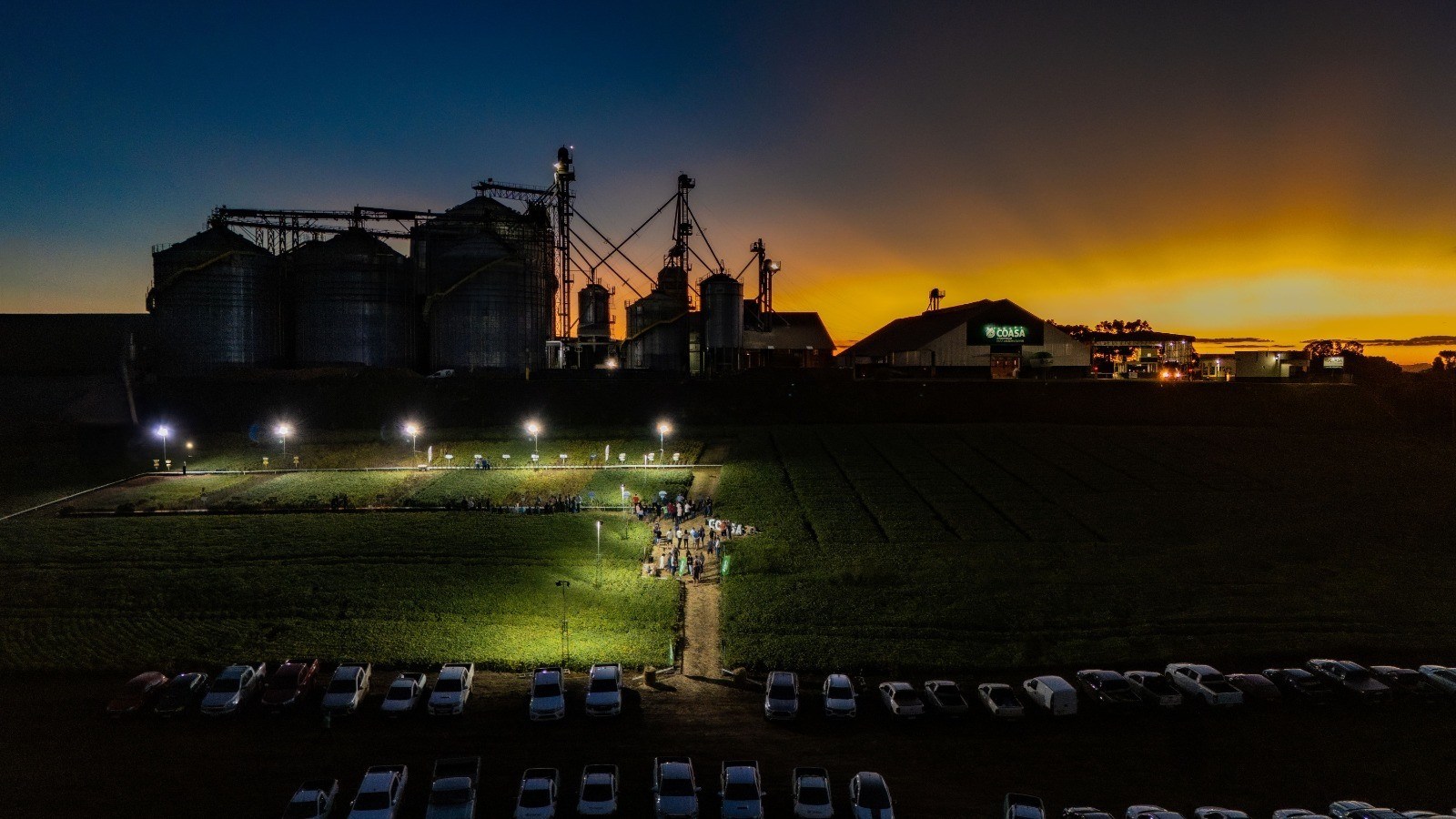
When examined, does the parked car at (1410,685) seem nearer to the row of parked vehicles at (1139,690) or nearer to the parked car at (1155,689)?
the row of parked vehicles at (1139,690)

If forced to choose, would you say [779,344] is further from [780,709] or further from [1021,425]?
[780,709]

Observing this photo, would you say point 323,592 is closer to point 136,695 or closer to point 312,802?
point 136,695

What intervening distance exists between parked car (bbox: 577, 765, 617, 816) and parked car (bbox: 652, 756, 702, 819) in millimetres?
760

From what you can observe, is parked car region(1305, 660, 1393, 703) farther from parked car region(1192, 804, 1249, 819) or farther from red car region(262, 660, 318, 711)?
red car region(262, 660, 318, 711)

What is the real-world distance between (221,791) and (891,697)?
13.2 m

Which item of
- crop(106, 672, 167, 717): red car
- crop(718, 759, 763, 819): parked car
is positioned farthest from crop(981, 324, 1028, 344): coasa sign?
crop(106, 672, 167, 717): red car

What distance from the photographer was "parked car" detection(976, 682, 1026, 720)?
17047mm

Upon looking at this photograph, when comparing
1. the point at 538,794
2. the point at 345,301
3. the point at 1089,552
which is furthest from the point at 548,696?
the point at 345,301

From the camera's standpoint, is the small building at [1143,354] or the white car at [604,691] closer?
the white car at [604,691]

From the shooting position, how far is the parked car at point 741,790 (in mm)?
13148

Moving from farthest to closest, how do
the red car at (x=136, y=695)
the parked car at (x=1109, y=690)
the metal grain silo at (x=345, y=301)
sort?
the metal grain silo at (x=345, y=301), the parked car at (x=1109, y=690), the red car at (x=136, y=695)

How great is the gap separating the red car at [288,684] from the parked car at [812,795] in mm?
11263

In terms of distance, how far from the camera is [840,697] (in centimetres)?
1742

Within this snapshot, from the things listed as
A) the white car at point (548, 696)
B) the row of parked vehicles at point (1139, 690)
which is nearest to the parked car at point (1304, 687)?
the row of parked vehicles at point (1139, 690)
